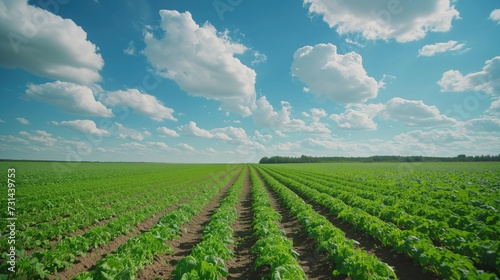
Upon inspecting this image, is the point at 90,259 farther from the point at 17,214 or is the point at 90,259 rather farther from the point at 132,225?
the point at 17,214

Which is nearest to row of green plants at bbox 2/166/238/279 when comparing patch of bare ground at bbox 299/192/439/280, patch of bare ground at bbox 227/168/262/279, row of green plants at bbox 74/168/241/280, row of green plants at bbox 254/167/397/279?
row of green plants at bbox 74/168/241/280

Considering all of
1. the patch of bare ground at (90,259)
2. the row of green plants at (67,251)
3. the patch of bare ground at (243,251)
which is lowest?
the patch of bare ground at (243,251)

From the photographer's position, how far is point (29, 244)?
8641mm

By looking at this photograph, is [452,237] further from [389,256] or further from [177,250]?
[177,250]

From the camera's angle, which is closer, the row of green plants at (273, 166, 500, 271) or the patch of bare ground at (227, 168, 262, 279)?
the row of green plants at (273, 166, 500, 271)

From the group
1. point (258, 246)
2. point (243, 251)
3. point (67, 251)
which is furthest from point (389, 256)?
point (67, 251)

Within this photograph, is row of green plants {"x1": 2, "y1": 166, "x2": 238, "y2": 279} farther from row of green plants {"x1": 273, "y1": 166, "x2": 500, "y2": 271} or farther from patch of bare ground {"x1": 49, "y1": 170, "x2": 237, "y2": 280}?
row of green plants {"x1": 273, "y1": 166, "x2": 500, "y2": 271}

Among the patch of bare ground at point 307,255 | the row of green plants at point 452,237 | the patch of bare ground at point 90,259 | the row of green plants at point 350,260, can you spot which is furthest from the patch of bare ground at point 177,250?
the row of green plants at point 452,237

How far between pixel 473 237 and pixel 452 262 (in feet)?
8.46

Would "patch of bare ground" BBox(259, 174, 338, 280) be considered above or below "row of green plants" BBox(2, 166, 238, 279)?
below

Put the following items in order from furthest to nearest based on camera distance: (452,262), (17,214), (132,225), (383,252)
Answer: (17,214) < (132,225) < (383,252) < (452,262)

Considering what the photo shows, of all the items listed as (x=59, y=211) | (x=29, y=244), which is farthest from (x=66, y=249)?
(x=59, y=211)

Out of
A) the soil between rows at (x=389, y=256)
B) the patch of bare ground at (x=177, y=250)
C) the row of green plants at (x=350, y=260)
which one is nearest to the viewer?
the row of green plants at (x=350, y=260)

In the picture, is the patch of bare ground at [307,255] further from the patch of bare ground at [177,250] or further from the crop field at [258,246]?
the patch of bare ground at [177,250]
